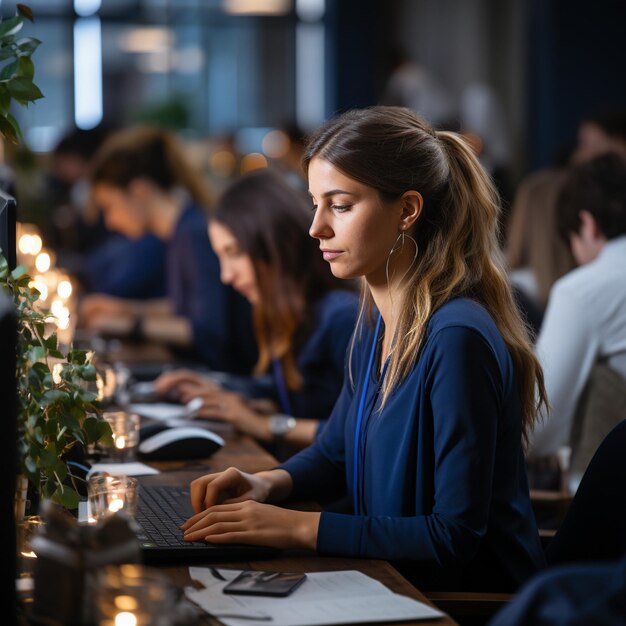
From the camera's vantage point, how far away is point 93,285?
6.16 m

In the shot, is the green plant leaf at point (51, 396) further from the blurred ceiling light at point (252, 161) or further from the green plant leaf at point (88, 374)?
the blurred ceiling light at point (252, 161)

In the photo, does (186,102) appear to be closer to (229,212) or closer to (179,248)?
(179,248)

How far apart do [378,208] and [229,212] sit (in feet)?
4.27

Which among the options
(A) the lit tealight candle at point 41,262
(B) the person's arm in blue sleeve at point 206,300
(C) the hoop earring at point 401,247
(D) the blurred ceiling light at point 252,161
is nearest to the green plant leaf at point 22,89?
(C) the hoop earring at point 401,247

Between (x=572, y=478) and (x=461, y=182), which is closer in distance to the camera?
(x=461, y=182)

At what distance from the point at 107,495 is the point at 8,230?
441 mm

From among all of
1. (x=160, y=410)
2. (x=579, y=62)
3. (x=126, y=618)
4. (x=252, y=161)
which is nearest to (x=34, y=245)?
(x=160, y=410)

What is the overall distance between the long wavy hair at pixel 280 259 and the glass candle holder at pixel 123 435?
67 cm

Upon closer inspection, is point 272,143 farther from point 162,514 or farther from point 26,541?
point 26,541

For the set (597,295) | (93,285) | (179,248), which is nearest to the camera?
(597,295)

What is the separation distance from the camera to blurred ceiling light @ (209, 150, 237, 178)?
33.7 ft

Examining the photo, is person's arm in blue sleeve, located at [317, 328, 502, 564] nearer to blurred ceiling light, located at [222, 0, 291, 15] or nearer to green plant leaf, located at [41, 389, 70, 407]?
green plant leaf, located at [41, 389, 70, 407]

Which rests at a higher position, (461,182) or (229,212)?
(461,182)

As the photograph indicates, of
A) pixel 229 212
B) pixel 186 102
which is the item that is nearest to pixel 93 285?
pixel 229 212
